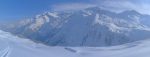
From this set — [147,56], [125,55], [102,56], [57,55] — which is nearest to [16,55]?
[57,55]

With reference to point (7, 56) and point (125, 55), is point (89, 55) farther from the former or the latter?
point (7, 56)

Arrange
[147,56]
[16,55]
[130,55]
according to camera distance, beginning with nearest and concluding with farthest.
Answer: [147,56] < [130,55] < [16,55]

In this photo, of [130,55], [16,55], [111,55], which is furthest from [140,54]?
[16,55]

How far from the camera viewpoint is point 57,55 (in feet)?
36.2

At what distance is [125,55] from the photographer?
9.66 meters

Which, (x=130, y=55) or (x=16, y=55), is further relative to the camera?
(x=16, y=55)

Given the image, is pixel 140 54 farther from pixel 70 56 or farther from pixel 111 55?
pixel 70 56

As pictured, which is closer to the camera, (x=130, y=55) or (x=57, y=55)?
(x=130, y=55)

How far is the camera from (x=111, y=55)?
10.1m

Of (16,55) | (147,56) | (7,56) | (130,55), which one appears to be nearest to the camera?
(147,56)

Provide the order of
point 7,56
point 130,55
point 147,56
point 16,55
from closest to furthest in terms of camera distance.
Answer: point 147,56
point 130,55
point 7,56
point 16,55

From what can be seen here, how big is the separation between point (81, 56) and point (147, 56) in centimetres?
245

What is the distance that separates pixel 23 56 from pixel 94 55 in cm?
239

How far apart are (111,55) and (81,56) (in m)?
1.07
